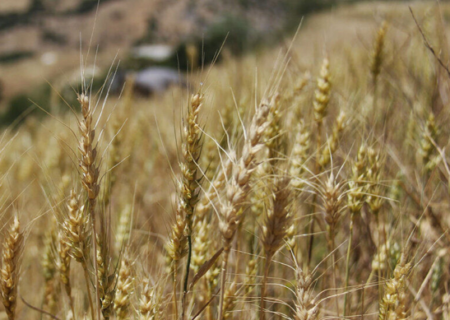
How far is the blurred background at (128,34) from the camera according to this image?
15.6 meters

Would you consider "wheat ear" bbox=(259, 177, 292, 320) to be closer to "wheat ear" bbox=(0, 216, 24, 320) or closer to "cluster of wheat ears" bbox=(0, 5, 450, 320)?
"cluster of wheat ears" bbox=(0, 5, 450, 320)

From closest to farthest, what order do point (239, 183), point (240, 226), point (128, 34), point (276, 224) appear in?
1. point (239, 183)
2. point (276, 224)
3. point (240, 226)
4. point (128, 34)

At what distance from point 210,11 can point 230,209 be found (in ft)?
63.9

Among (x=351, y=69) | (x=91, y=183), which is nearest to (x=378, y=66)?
(x=351, y=69)

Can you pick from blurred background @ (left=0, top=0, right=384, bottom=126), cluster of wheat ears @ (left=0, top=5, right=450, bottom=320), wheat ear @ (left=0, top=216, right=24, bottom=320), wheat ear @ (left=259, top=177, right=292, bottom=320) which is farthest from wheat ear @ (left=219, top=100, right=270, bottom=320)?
blurred background @ (left=0, top=0, right=384, bottom=126)

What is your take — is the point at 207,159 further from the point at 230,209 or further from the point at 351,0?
the point at 351,0

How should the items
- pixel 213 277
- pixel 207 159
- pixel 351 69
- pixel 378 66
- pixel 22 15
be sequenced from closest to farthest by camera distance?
pixel 213 277 < pixel 207 159 < pixel 378 66 < pixel 351 69 < pixel 22 15

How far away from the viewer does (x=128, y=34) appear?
2312cm

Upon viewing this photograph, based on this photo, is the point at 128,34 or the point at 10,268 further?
the point at 128,34

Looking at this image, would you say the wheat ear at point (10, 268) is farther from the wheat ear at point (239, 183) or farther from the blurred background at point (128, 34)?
the blurred background at point (128, 34)

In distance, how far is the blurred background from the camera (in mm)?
15556

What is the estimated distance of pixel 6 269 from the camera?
932mm


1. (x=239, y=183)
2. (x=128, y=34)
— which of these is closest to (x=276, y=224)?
(x=239, y=183)

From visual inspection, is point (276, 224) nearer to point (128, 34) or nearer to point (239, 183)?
point (239, 183)
